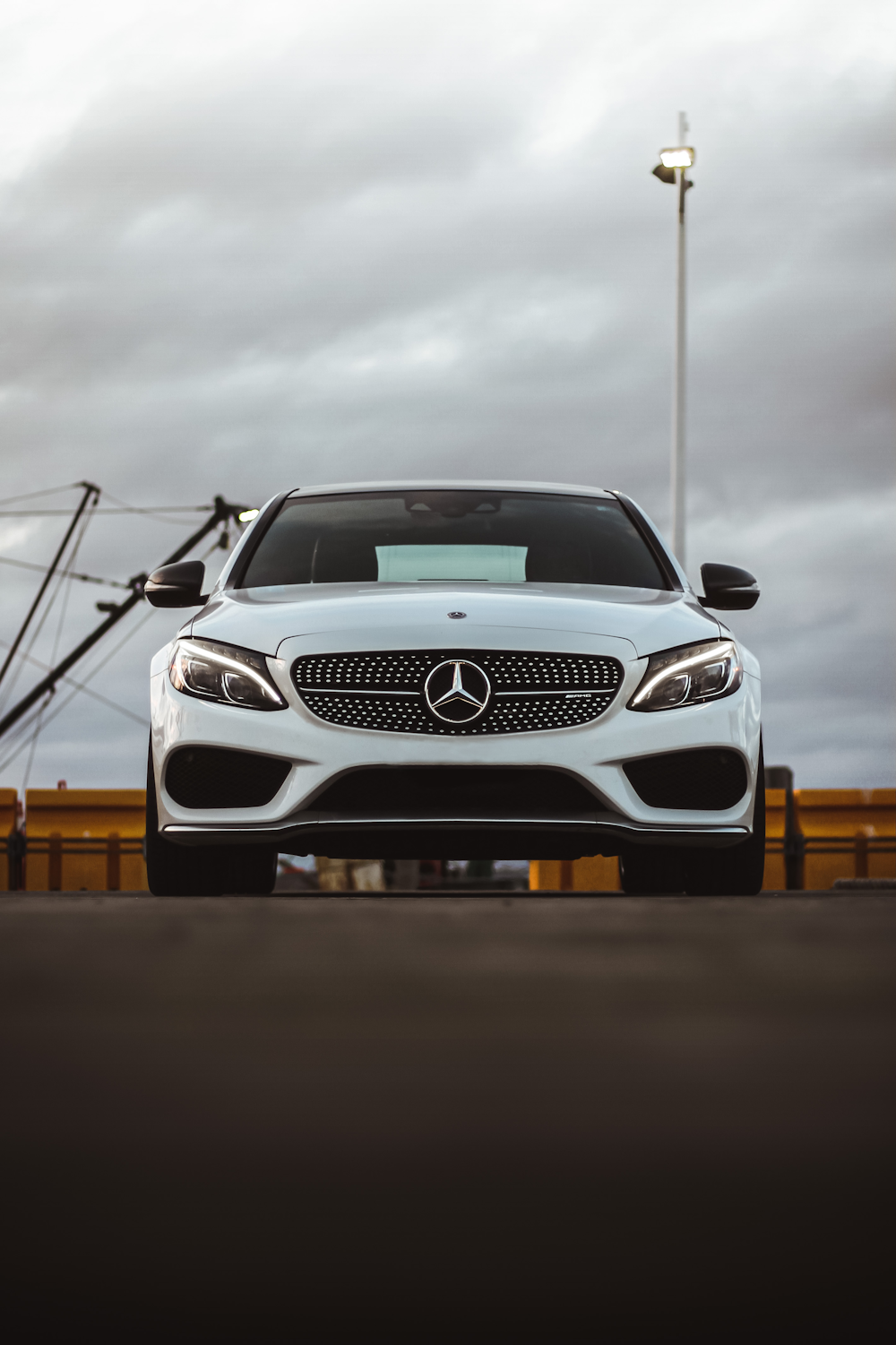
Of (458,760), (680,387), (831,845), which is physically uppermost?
(680,387)

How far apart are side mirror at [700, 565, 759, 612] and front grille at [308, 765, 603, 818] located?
5.39 feet

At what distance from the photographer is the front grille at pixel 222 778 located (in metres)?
5.77

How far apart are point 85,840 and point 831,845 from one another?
→ 646 centimetres

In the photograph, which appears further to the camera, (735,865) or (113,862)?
(113,862)

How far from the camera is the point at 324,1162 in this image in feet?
5.05

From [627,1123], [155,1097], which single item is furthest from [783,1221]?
[155,1097]

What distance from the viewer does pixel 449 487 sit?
7.63 metres

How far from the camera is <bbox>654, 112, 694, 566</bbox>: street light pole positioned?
848 inches

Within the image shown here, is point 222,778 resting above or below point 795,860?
above

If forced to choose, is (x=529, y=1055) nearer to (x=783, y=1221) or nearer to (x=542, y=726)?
(x=783, y=1221)

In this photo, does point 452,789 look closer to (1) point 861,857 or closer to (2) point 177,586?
(2) point 177,586

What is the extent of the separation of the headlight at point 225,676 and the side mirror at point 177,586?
0.82m

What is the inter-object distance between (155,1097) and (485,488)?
5.95 m

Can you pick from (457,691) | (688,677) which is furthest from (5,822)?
(688,677)
